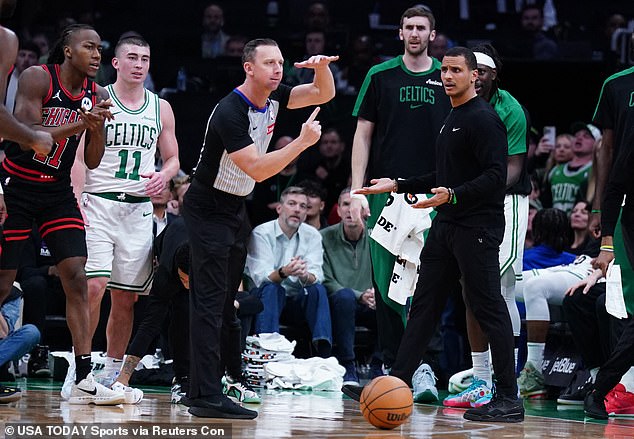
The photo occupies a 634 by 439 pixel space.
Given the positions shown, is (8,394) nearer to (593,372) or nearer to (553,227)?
(593,372)

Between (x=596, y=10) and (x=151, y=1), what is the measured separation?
259 inches

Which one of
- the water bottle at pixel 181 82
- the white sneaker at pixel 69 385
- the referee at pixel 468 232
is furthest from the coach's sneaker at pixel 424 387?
the water bottle at pixel 181 82

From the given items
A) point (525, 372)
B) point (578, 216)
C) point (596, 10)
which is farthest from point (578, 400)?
point (596, 10)

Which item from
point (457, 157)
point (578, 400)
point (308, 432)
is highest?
point (457, 157)

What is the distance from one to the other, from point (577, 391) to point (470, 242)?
249 cm

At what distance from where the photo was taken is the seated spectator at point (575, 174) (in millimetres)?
10805

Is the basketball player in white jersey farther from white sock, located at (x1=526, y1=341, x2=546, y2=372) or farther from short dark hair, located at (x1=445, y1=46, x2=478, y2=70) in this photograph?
white sock, located at (x1=526, y1=341, x2=546, y2=372)

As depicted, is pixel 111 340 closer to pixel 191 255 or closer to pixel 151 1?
pixel 191 255

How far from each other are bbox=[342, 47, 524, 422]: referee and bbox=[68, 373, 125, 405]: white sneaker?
1.74 meters

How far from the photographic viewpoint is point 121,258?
7.26 m

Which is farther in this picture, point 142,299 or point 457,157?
point 142,299

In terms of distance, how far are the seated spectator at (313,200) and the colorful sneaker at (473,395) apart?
3392 millimetres

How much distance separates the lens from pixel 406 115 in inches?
302

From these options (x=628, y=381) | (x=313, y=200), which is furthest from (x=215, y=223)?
(x=313, y=200)
